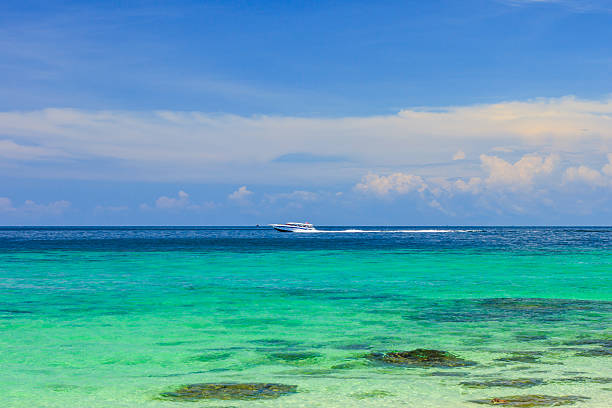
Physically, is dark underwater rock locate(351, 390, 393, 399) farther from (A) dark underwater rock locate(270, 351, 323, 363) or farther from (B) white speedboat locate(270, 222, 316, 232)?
(B) white speedboat locate(270, 222, 316, 232)

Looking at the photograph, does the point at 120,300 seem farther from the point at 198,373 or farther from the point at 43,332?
the point at 198,373

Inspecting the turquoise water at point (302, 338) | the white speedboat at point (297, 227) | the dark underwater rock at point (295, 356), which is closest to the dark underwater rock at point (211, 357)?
the turquoise water at point (302, 338)

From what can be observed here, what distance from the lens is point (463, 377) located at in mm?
11266

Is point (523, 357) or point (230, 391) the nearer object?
point (230, 391)

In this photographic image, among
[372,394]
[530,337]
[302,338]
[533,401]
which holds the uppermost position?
[533,401]

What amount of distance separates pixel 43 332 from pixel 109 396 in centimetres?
833

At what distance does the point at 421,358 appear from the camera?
12.9 m

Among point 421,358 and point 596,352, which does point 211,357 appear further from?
point 596,352

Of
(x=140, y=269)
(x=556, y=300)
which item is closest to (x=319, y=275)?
(x=140, y=269)

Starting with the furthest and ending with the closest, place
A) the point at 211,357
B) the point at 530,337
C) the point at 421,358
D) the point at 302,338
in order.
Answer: the point at 302,338, the point at 530,337, the point at 211,357, the point at 421,358

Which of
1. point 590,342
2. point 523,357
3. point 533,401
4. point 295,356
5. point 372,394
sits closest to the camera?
point 533,401

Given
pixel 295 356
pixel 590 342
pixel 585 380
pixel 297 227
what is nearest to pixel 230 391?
pixel 295 356

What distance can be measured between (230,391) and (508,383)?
478 cm

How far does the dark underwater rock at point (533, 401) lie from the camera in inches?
363
